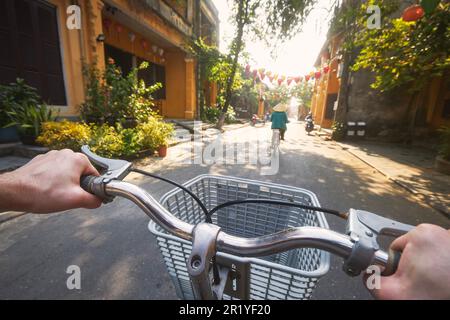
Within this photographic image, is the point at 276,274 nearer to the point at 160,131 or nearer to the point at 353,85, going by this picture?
the point at 160,131

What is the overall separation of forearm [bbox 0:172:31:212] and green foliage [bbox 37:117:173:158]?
4.27 m

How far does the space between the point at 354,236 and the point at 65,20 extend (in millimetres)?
8034

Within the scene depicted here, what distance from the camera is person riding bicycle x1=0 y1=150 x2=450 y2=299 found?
0.45 meters

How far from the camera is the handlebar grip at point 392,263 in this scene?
512 millimetres

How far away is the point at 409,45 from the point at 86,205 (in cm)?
748

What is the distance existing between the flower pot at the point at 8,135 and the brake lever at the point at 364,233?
6426 millimetres

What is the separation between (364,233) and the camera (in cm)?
60

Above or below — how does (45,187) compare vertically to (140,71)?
below

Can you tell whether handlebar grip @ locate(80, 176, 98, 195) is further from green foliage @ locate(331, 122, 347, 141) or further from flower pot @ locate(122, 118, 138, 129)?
green foliage @ locate(331, 122, 347, 141)

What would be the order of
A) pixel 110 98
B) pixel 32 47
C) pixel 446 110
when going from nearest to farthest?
pixel 32 47 < pixel 110 98 < pixel 446 110

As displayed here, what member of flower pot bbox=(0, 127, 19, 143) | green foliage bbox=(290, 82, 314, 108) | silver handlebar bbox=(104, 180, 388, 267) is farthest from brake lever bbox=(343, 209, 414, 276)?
green foliage bbox=(290, 82, 314, 108)

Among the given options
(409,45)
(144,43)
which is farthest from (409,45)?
(144,43)

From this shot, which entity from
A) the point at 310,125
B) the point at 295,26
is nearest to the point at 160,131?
the point at 295,26

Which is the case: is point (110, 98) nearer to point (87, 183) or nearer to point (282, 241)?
point (87, 183)
